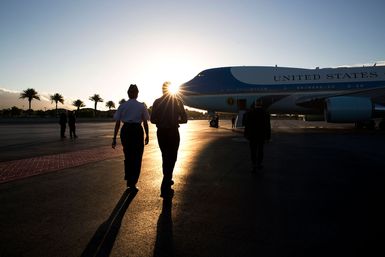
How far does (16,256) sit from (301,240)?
258 cm

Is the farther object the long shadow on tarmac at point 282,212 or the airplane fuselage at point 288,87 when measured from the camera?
the airplane fuselage at point 288,87

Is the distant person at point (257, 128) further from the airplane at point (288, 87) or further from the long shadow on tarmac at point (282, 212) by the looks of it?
the airplane at point (288, 87)

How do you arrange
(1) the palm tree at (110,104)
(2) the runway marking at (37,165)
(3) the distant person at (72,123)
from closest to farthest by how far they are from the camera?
(2) the runway marking at (37,165) < (3) the distant person at (72,123) < (1) the palm tree at (110,104)

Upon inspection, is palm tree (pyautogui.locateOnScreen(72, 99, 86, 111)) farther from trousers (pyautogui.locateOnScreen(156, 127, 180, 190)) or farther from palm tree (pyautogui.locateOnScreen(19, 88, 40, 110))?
trousers (pyautogui.locateOnScreen(156, 127, 180, 190))

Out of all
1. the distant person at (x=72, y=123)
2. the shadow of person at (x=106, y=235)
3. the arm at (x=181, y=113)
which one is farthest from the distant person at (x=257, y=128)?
the distant person at (x=72, y=123)

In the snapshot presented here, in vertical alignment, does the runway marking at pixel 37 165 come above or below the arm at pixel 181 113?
below

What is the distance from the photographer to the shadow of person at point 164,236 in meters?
2.46

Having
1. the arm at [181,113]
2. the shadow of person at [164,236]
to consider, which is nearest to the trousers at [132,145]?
the arm at [181,113]

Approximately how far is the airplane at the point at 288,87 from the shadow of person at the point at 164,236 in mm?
15698

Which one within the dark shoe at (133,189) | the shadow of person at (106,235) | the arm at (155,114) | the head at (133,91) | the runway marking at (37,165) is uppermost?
the head at (133,91)

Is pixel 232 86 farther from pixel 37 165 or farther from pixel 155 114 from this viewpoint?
pixel 155 114

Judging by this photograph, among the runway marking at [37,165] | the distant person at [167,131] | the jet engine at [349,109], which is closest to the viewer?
the distant person at [167,131]

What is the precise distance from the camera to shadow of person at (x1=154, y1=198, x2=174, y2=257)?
246 cm

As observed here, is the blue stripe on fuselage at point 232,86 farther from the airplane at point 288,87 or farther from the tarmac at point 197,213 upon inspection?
the tarmac at point 197,213
